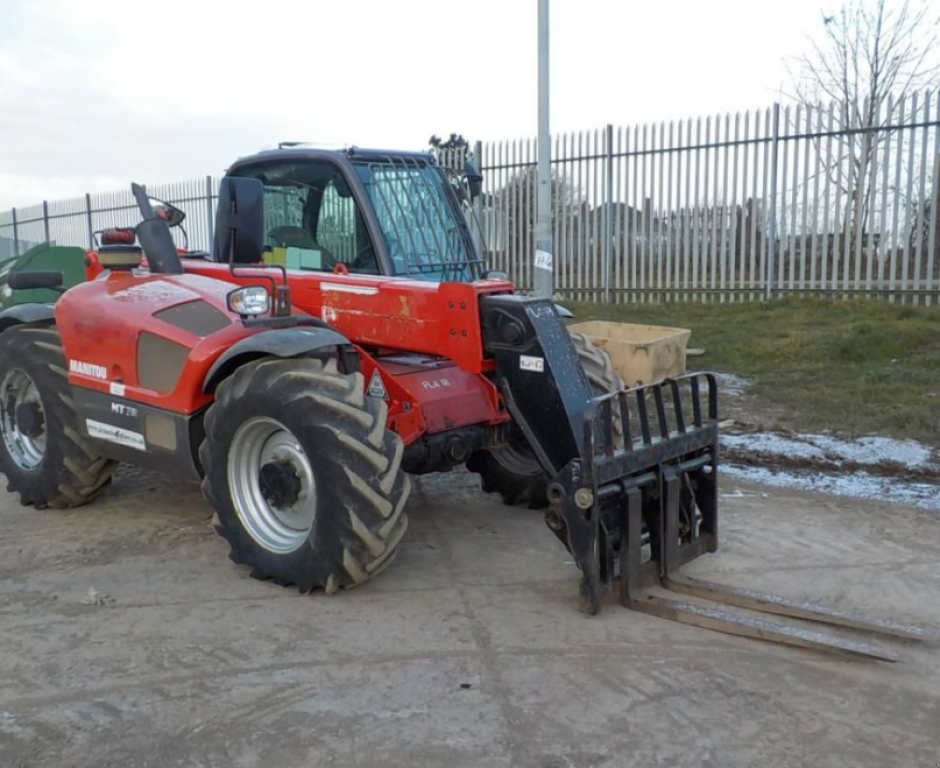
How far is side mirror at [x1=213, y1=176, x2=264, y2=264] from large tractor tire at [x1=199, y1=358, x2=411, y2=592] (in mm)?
804

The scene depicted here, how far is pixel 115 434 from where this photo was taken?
5.31 meters

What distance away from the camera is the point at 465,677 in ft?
12.0

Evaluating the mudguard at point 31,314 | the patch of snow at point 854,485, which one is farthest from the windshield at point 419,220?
the patch of snow at point 854,485

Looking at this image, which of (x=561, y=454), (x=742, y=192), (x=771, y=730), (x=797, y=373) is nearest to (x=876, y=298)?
(x=742, y=192)

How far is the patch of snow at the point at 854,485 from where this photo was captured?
5.94 metres

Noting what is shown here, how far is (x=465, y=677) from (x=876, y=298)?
408 inches

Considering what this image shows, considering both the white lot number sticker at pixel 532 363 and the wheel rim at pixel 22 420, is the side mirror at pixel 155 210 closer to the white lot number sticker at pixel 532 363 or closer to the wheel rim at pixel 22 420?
the wheel rim at pixel 22 420

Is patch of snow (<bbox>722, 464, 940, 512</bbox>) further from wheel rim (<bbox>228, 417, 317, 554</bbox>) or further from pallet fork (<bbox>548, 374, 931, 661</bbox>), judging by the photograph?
wheel rim (<bbox>228, 417, 317, 554</bbox>)

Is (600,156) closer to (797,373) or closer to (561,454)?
A: (797,373)

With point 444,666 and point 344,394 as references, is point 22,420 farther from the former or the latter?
point 444,666

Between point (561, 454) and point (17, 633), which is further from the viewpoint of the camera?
point (561, 454)

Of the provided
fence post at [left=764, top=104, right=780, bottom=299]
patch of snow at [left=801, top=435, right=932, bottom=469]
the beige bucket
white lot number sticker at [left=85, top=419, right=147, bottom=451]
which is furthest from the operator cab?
fence post at [left=764, top=104, right=780, bottom=299]

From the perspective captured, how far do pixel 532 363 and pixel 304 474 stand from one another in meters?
1.21

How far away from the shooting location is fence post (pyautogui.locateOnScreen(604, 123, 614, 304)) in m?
14.5
